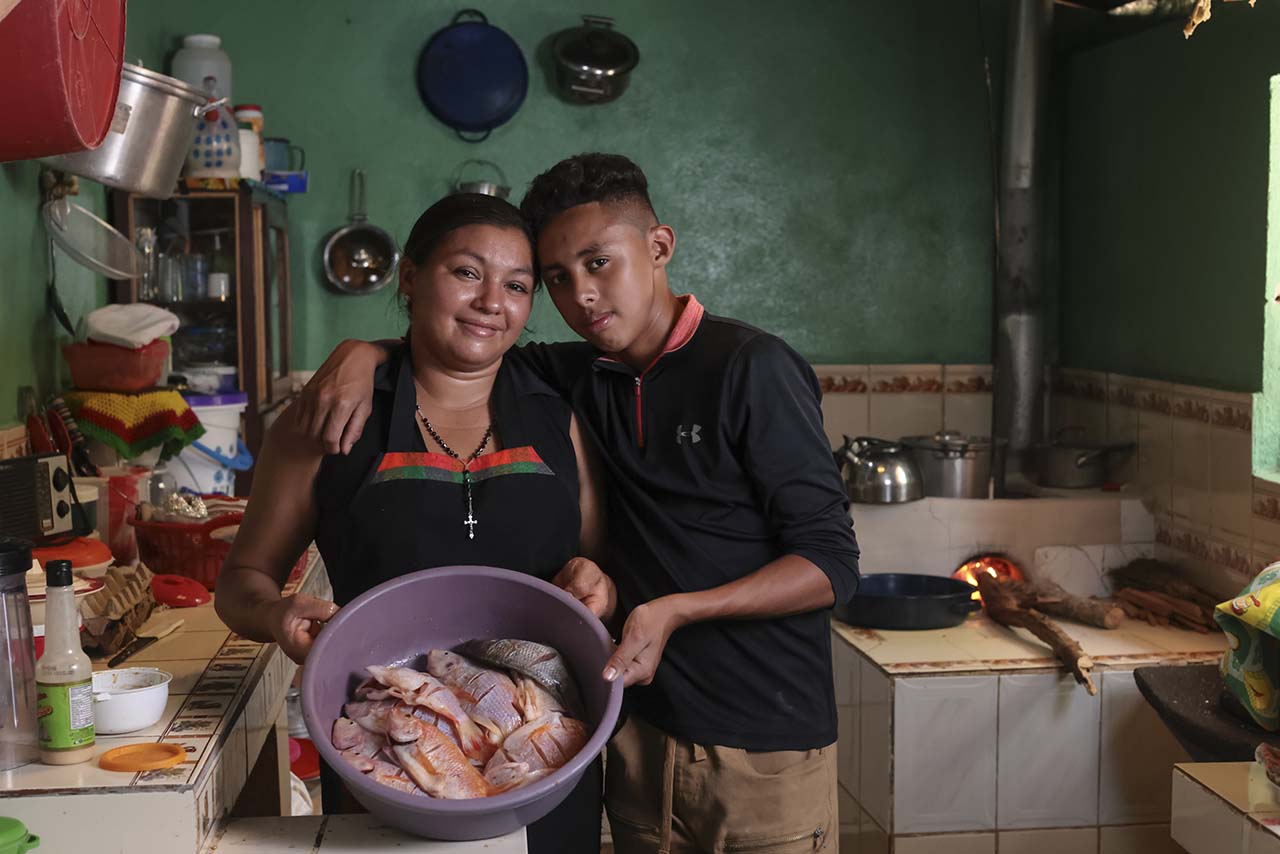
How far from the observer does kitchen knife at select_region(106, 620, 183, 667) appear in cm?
225

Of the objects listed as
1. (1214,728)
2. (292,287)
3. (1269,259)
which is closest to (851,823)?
(1214,728)

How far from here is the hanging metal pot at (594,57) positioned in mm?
4855

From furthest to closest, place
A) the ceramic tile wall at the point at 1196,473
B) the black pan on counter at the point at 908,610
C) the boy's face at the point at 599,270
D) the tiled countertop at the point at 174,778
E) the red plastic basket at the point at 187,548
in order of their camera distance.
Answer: the black pan on counter at the point at 908,610, the ceramic tile wall at the point at 1196,473, the red plastic basket at the point at 187,548, the boy's face at the point at 599,270, the tiled countertop at the point at 174,778

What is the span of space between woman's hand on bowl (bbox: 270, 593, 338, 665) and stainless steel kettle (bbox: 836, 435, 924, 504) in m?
2.57

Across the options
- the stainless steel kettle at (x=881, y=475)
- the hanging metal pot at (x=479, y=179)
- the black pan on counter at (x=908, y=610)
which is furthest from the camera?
the hanging metal pot at (x=479, y=179)

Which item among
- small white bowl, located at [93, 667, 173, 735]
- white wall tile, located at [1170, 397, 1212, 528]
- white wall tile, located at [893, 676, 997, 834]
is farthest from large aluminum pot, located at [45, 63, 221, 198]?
white wall tile, located at [1170, 397, 1212, 528]

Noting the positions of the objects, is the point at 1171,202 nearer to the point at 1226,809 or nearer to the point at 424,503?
the point at 1226,809

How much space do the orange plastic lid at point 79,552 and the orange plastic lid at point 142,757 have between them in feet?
3.06

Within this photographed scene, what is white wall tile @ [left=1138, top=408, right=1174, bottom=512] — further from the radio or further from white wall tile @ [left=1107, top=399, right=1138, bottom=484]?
the radio

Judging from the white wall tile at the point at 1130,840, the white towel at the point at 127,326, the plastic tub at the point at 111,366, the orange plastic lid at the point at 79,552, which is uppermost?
the white towel at the point at 127,326

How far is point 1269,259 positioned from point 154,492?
3042mm

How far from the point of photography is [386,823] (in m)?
1.71

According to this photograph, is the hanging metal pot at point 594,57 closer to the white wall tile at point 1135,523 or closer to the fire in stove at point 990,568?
the fire in stove at point 990,568

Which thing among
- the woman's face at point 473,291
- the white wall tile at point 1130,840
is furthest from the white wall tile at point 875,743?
the woman's face at point 473,291
